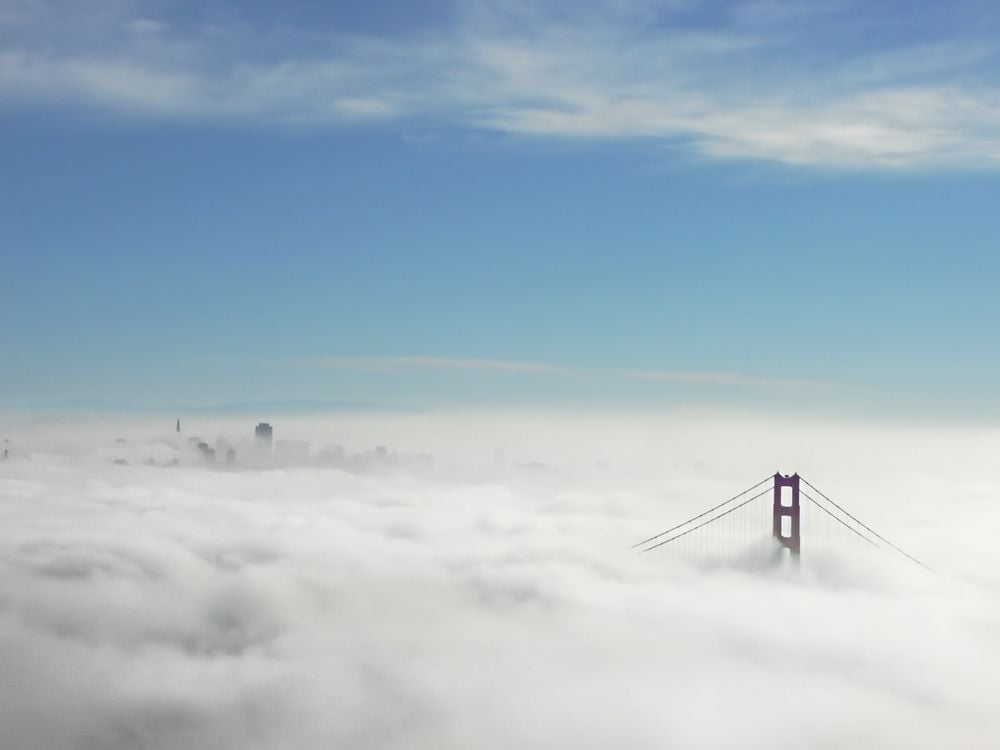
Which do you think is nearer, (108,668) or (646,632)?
(646,632)

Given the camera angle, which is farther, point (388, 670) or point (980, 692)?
point (388, 670)

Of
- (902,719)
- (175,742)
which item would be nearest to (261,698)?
(175,742)

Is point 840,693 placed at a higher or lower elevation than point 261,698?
higher

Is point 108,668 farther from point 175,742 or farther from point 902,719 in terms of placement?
point 902,719

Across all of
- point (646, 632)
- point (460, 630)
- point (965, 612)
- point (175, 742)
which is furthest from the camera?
point (460, 630)

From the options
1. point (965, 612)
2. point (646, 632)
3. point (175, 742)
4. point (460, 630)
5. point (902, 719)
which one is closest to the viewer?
point (902, 719)

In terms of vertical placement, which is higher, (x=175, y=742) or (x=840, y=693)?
(x=840, y=693)

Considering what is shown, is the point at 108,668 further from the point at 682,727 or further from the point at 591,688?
the point at 682,727

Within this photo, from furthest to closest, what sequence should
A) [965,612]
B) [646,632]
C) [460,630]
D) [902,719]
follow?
1. [460,630]
2. [646,632]
3. [965,612]
4. [902,719]

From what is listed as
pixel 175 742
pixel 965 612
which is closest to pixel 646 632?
pixel 965 612

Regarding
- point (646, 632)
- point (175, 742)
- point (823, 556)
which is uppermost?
point (823, 556)
